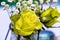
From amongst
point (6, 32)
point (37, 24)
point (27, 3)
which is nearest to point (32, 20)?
point (37, 24)

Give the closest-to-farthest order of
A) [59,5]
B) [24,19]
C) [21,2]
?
[24,19]
[21,2]
[59,5]

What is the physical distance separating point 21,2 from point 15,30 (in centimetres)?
19

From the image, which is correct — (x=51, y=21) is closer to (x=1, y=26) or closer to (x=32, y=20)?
(x=32, y=20)

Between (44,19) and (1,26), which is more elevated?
(44,19)

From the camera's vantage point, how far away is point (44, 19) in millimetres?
832

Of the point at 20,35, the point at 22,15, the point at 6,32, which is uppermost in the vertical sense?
the point at 22,15

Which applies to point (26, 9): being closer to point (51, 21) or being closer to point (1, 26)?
point (51, 21)

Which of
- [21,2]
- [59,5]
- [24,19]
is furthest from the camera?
[59,5]

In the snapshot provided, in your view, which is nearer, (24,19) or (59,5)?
(24,19)

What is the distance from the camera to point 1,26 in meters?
1.13

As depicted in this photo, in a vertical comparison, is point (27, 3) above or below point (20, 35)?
above

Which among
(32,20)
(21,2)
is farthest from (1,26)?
(32,20)

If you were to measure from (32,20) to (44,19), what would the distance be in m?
0.09

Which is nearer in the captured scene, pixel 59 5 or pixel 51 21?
pixel 51 21
